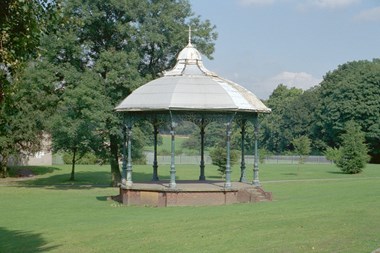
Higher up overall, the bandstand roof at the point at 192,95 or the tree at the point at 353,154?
the bandstand roof at the point at 192,95

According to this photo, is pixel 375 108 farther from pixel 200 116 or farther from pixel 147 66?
pixel 200 116

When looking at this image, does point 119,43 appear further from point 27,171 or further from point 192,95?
point 27,171

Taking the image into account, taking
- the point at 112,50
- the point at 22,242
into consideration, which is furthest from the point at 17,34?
the point at 112,50

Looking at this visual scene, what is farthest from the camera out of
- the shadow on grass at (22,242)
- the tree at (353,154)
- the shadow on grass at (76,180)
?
the tree at (353,154)

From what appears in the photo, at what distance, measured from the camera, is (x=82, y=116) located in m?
34.3

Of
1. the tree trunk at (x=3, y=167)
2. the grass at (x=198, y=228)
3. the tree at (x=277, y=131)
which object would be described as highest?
the tree at (x=277, y=131)

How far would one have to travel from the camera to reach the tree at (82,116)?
33.5 m

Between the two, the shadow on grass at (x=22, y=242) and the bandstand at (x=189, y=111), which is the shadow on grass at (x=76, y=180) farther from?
the shadow on grass at (x=22, y=242)

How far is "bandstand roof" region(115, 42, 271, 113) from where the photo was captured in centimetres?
2437

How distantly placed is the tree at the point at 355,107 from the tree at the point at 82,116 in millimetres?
46029

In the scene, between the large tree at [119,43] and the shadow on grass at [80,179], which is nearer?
the large tree at [119,43]

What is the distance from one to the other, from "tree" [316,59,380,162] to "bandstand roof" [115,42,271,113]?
4952cm

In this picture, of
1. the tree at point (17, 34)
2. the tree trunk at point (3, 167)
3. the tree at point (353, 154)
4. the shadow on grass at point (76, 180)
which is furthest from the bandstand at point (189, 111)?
the tree trunk at point (3, 167)

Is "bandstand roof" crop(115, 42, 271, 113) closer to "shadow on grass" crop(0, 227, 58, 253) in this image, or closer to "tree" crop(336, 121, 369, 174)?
"shadow on grass" crop(0, 227, 58, 253)
